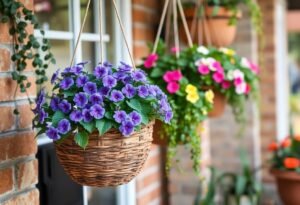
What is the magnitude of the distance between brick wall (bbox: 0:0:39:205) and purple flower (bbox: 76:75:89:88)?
0.21 meters

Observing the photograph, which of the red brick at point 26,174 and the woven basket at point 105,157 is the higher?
the woven basket at point 105,157

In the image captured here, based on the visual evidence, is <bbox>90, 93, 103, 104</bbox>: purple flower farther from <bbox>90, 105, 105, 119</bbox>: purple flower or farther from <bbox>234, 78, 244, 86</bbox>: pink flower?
<bbox>234, 78, 244, 86</bbox>: pink flower

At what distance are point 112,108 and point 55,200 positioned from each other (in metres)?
0.63

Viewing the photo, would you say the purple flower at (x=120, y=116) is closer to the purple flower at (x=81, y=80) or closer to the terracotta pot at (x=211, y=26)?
the purple flower at (x=81, y=80)

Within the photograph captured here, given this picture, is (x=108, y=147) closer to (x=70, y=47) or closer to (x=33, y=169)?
(x=33, y=169)

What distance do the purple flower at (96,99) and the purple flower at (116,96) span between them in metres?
0.03

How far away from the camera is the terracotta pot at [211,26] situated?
2137 millimetres

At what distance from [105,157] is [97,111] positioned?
112 millimetres

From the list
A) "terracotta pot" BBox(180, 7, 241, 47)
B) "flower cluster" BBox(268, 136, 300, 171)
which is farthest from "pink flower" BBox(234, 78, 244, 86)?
"flower cluster" BBox(268, 136, 300, 171)

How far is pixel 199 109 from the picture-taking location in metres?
1.58

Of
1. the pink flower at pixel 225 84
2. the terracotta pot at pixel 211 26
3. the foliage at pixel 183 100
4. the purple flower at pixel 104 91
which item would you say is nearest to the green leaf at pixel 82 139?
the purple flower at pixel 104 91

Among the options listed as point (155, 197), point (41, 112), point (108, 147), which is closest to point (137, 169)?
point (108, 147)

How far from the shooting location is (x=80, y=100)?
1.01 metres

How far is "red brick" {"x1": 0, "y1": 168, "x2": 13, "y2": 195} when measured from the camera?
1105mm
